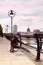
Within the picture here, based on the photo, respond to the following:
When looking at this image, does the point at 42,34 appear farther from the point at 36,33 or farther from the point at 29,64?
the point at 29,64

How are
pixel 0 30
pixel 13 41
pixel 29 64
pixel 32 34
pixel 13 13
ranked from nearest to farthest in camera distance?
pixel 29 64
pixel 32 34
pixel 13 41
pixel 13 13
pixel 0 30

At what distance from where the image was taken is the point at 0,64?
31.0ft

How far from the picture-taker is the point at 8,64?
30.8ft

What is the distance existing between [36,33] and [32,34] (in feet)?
0.64

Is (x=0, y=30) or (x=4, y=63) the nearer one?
(x=4, y=63)

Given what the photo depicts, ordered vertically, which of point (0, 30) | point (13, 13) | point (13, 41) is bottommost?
point (0, 30)

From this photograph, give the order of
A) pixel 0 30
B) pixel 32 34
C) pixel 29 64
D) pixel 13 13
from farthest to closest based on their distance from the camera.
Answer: pixel 0 30, pixel 13 13, pixel 32 34, pixel 29 64

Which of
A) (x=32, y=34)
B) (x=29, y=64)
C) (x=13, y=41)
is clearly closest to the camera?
(x=29, y=64)

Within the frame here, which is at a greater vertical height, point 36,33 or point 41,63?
point 36,33

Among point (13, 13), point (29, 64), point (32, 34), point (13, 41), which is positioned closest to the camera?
point (29, 64)

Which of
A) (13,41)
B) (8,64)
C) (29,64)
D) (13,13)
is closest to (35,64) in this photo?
(29,64)

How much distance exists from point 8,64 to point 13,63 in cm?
35

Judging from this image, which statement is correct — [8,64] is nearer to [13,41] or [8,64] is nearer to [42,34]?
[42,34]

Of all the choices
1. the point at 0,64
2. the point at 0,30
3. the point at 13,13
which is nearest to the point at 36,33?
the point at 0,64
